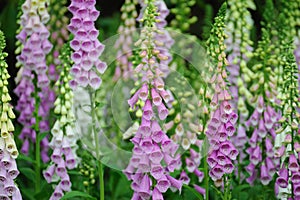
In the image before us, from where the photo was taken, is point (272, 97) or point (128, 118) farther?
point (128, 118)

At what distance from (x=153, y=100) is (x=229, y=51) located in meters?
1.83

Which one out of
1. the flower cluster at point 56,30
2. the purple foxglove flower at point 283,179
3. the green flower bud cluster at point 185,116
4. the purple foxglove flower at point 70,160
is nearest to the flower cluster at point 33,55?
the flower cluster at point 56,30

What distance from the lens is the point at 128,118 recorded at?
19.4ft

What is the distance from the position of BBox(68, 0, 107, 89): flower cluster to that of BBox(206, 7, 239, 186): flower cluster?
0.84 meters

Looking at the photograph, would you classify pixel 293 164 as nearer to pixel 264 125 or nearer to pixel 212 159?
pixel 212 159

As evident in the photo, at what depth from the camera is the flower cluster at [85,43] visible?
15.2 feet

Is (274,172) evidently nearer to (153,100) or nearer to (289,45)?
(289,45)

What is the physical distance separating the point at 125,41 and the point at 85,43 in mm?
1598

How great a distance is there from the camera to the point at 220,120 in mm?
4465

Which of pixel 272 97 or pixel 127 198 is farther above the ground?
pixel 272 97

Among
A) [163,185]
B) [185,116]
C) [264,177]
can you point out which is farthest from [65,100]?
[264,177]

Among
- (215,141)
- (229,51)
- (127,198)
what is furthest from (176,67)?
(215,141)

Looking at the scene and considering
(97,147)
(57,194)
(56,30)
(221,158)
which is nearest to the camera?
(221,158)

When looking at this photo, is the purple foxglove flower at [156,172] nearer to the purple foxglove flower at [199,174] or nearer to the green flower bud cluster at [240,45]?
the purple foxglove flower at [199,174]
